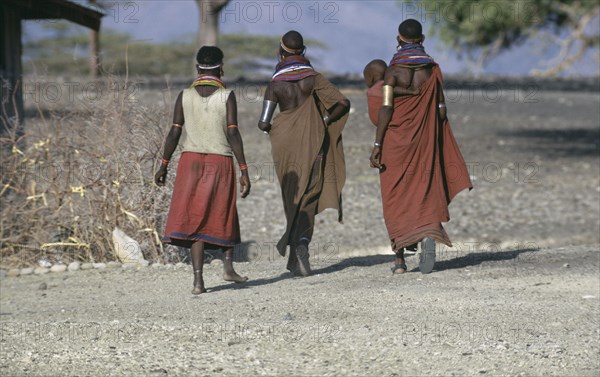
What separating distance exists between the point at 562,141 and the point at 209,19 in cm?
729

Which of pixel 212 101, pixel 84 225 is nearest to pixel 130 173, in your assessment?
pixel 84 225

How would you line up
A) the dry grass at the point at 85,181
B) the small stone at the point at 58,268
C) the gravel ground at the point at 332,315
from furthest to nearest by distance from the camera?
the small stone at the point at 58,268
the dry grass at the point at 85,181
the gravel ground at the point at 332,315

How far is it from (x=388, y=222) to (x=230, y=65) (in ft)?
143

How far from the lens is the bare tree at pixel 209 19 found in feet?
73.4

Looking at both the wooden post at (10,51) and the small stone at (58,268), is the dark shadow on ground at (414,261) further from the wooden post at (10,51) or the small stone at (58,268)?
the wooden post at (10,51)

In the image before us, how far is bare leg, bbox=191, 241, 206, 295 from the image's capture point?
9070 mm

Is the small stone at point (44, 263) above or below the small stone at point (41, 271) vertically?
above

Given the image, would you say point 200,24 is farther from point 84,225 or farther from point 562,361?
point 562,361

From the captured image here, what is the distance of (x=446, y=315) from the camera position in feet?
26.8

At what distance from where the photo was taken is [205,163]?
9000 mm

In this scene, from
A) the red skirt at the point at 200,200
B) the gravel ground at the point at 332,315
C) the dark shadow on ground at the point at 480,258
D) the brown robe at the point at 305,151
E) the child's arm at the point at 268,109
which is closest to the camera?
the gravel ground at the point at 332,315

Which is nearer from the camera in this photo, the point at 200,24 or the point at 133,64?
the point at 200,24

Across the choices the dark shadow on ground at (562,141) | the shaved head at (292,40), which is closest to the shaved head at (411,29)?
the shaved head at (292,40)

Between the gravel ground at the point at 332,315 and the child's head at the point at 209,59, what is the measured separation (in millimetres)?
1755
